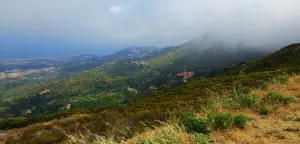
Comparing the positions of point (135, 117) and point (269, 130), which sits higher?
point (269, 130)

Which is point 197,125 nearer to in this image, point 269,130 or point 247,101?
point 269,130

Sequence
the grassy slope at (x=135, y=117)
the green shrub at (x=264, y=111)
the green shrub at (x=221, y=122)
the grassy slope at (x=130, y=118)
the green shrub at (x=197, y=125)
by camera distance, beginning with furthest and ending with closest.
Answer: the grassy slope at (x=130, y=118)
the grassy slope at (x=135, y=117)
the green shrub at (x=264, y=111)
the green shrub at (x=221, y=122)
the green shrub at (x=197, y=125)

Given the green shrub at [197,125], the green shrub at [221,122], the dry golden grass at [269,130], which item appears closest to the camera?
the dry golden grass at [269,130]

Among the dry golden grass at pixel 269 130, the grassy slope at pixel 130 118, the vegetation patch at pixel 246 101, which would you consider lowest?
the grassy slope at pixel 130 118

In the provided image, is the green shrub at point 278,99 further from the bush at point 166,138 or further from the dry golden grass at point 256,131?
the bush at point 166,138

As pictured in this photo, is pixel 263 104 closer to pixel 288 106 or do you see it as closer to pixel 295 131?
pixel 288 106

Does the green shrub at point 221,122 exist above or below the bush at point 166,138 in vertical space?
below

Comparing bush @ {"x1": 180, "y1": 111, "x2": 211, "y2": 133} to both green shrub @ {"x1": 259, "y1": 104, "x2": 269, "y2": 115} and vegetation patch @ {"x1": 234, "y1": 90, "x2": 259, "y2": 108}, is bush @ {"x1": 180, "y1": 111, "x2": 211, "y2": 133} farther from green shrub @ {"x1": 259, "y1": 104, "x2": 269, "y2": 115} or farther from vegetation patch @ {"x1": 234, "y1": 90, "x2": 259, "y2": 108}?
vegetation patch @ {"x1": 234, "y1": 90, "x2": 259, "y2": 108}

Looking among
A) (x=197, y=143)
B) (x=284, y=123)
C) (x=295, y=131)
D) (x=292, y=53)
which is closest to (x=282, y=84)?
(x=284, y=123)

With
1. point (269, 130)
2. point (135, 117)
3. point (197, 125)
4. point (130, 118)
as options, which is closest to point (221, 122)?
point (197, 125)

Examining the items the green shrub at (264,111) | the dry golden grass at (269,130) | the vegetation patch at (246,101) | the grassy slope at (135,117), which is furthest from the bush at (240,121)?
the vegetation patch at (246,101)

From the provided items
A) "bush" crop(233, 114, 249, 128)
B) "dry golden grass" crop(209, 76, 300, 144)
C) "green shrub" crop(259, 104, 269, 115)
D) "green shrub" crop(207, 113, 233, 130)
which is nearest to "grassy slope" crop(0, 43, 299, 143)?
"dry golden grass" crop(209, 76, 300, 144)

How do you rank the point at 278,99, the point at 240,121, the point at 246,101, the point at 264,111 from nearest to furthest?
the point at 240,121 < the point at 264,111 < the point at 278,99 < the point at 246,101

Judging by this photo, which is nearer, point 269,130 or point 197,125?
point 269,130
